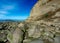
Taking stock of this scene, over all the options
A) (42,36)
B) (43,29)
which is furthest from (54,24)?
(42,36)

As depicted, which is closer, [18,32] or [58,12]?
[18,32]

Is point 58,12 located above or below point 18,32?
above

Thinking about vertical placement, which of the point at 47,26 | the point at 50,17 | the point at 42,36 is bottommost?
the point at 42,36

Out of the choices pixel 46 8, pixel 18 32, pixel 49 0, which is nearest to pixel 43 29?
pixel 18 32

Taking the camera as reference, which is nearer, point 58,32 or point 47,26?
point 58,32

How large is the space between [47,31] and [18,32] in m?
5.98

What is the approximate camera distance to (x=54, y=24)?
2861 centimetres

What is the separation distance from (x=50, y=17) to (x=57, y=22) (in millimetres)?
3761

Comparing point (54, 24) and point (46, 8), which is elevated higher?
point (46, 8)

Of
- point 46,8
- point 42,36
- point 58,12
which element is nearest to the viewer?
point 42,36

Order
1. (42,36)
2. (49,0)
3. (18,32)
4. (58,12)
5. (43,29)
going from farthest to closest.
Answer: (49,0)
(58,12)
(18,32)
(43,29)
(42,36)

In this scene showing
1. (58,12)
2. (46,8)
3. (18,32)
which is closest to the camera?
(18,32)

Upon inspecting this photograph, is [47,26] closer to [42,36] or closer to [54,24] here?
[54,24]

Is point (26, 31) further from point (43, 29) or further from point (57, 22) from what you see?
point (57, 22)
